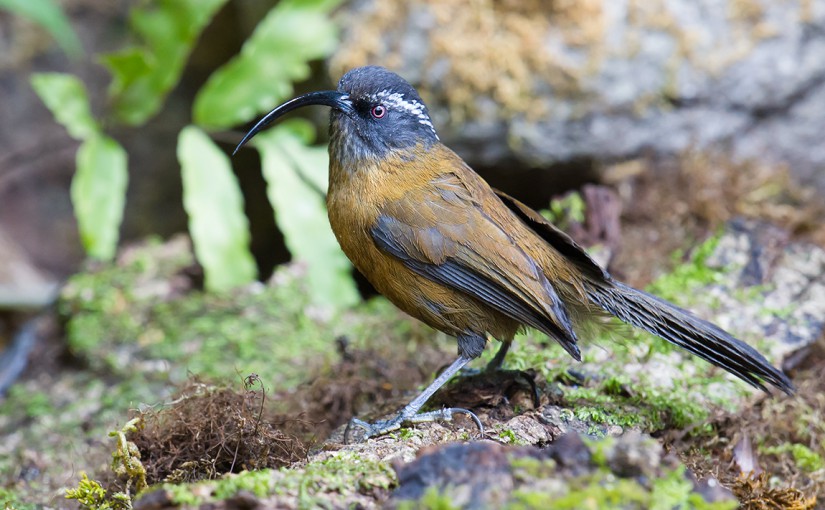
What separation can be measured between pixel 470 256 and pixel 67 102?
161 inches

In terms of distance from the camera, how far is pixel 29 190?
9.09 meters

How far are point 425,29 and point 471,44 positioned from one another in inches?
15.5

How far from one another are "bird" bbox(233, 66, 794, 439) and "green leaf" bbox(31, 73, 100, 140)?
275 centimetres

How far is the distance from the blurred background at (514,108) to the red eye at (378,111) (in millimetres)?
2108

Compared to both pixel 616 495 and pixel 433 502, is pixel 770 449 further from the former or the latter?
pixel 433 502

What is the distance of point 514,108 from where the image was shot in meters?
6.56

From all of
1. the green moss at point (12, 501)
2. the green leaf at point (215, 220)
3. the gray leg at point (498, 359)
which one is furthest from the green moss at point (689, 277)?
the green moss at point (12, 501)

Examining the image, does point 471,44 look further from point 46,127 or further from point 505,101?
point 46,127

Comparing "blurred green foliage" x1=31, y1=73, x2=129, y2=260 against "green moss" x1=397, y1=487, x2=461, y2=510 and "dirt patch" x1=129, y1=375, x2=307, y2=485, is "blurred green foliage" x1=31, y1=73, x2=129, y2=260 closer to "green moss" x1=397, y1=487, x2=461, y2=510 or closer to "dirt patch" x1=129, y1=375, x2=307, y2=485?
"dirt patch" x1=129, y1=375, x2=307, y2=485

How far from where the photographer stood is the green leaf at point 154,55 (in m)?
6.42

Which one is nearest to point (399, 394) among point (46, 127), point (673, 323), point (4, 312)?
point (673, 323)

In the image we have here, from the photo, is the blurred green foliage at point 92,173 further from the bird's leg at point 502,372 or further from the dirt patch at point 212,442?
the bird's leg at point 502,372

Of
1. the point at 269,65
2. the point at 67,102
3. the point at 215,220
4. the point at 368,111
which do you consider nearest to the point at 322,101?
the point at 368,111

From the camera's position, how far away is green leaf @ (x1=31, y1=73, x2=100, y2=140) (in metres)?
6.27
